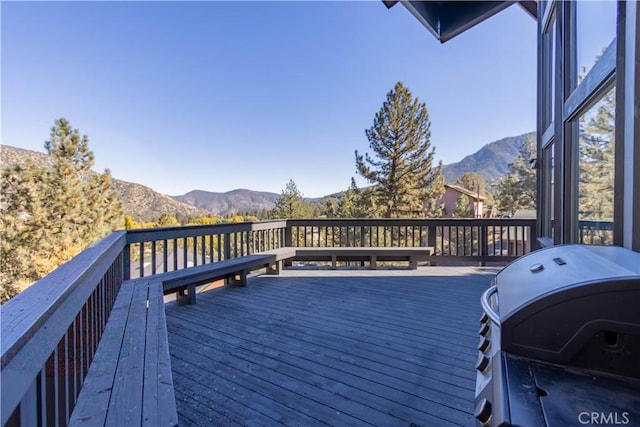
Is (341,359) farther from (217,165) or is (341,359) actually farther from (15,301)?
(217,165)

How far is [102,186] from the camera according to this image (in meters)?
16.0

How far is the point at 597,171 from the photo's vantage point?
2145 millimetres

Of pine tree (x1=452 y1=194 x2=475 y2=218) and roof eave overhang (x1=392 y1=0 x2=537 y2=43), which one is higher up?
roof eave overhang (x1=392 y1=0 x2=537 y2=43)

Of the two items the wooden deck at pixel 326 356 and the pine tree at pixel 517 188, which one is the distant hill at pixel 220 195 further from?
the wooden deck at pixel 326 356

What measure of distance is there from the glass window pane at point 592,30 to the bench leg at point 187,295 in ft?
14.2

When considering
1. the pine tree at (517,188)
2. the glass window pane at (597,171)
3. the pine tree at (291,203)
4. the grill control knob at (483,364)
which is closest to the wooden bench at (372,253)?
the glass window pane at (597,171)

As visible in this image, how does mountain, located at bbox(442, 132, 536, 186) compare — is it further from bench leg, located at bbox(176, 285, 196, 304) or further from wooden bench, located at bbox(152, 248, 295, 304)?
bench leg, located at bbox(176, 285, 196, 304)

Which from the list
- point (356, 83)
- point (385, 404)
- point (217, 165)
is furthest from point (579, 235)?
point (217, 165)

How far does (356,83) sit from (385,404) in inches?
543

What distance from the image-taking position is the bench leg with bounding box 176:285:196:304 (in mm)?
3551

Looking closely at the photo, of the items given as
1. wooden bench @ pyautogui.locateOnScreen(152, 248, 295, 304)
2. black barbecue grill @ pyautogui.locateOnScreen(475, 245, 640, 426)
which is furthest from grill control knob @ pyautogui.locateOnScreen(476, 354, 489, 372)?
wooden bench @ pyautogui.locateOnScreen(152, 248, 295, 304)

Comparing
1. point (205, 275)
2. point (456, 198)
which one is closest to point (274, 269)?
point (205, 275)

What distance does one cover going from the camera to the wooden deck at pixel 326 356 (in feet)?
5.44

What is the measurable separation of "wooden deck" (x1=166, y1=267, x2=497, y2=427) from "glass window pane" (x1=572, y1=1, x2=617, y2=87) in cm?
242
